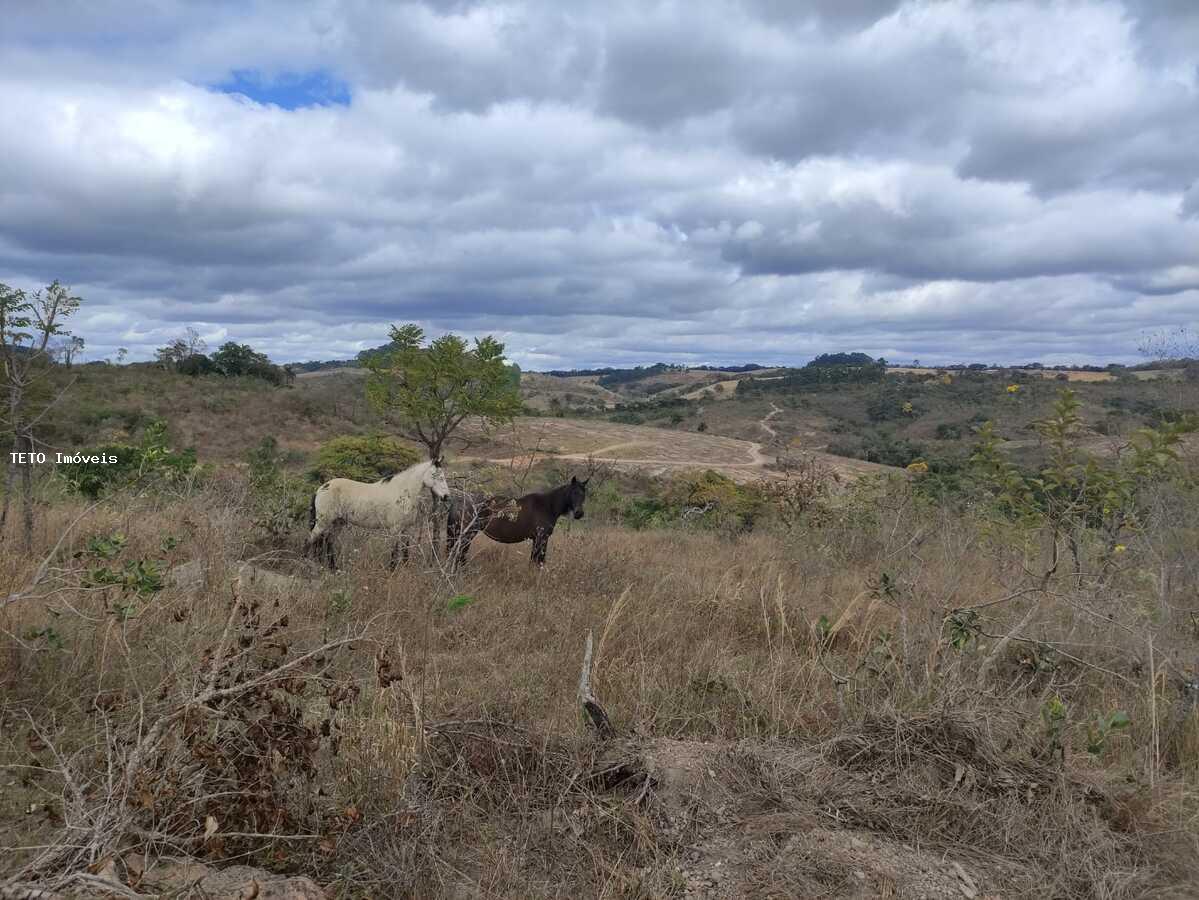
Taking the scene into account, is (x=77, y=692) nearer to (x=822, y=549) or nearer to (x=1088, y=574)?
(x=1088, y=574)

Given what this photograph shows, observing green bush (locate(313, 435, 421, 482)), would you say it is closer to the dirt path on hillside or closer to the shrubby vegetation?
the dirt path on hillside

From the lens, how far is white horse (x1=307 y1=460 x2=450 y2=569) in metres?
6.23

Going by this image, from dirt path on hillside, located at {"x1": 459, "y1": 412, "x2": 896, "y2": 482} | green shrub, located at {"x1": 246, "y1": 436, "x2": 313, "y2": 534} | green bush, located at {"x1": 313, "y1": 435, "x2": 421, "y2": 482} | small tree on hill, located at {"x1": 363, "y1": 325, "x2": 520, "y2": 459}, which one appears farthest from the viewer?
dirt path on hillside, located at {"x1": 459, "y1": 412, "x2": 896, "y2": 482}

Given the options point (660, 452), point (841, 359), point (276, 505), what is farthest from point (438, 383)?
point (841, 359)

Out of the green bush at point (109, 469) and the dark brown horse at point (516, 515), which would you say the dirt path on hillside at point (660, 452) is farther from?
the dark brown horse at point (516, 515)

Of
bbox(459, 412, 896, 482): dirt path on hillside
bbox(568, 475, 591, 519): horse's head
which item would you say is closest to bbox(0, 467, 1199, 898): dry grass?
bbox(568, 475, 591, 519): horse's head

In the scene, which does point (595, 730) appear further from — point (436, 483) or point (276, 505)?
point (276, 505)

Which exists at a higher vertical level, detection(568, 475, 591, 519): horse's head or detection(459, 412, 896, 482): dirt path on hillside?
detection(568, 475, 591, 519): horse's head

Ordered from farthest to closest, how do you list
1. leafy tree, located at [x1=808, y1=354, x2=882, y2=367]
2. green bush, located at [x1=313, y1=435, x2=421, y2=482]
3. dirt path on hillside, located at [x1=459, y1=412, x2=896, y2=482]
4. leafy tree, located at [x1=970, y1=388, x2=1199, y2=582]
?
1. leafy tree, located at [x1=808, y1=354, x2=882, y2=367]
2. dirt path on hillside, located at [x1=459, y1=412, x2=896, y2=482]
3. green bush, located at [x1=313, y1=435, x2=421, y2=482]
4. leafy tree, located at [x1=970, y1=388, x2=1199, y2=582]

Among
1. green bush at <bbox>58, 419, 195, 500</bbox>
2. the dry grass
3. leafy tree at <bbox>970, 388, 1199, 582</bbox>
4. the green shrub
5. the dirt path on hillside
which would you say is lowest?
the dirt path on hillside

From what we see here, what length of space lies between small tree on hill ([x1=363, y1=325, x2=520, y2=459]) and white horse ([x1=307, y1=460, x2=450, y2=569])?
2.00 metres

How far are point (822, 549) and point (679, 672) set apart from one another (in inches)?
155

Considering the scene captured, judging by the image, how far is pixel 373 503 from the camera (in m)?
6.37

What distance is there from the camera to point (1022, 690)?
3.53 metres
